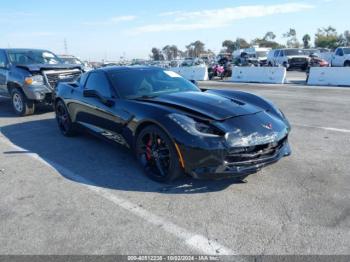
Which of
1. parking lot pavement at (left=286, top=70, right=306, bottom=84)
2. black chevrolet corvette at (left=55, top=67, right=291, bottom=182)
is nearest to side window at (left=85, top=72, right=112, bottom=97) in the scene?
black chevrolet corvette at (left=55, top=67, right=291, bottom=182)

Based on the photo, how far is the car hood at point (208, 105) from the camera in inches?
169

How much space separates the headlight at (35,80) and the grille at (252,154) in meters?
6.79

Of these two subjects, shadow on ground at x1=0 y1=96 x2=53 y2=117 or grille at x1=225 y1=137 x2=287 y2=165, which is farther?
shadow on ground at x1=0 y1=96 x2=53 y2=117

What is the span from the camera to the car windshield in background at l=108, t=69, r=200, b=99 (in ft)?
16.9

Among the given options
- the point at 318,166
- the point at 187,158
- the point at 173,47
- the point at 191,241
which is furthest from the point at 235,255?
the point at 173,47

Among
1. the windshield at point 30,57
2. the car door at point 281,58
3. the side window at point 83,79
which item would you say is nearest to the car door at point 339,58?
the car door at point 281,58

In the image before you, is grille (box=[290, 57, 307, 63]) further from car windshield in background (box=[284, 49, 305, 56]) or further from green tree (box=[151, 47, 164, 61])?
green tree (box=[151, 47, 164, 61])

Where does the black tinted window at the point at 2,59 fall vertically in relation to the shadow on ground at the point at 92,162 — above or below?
above

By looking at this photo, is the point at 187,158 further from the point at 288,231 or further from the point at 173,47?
the point at 173,47

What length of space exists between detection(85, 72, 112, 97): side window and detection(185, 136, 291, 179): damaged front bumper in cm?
196

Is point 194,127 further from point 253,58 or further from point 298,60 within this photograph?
point 253,58

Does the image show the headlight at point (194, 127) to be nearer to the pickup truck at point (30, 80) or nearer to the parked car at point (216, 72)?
the pickup truck at point (30, 80)

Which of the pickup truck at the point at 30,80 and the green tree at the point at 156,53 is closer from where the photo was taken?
the pickup truck at the point at 30,80

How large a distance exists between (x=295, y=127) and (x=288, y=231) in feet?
14.6
